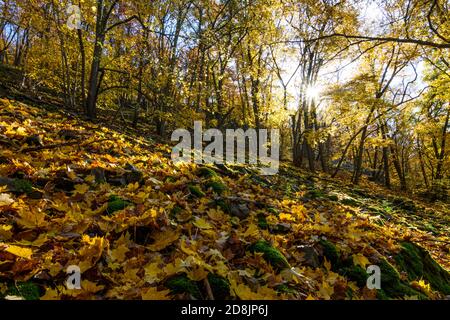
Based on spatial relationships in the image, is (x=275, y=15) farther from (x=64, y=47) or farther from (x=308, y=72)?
(x=64, y=47)

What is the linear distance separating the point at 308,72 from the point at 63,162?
16.4 metres

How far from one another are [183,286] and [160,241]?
2.22ft

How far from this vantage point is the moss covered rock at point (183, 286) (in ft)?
6.61

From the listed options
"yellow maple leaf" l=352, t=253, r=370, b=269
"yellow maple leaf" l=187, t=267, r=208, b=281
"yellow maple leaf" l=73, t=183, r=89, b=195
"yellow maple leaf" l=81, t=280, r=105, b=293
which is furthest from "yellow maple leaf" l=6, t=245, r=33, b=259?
"yellow maple leaf" l=352, t=253, r=370, b=269

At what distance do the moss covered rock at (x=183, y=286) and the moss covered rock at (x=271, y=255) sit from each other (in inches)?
33.0

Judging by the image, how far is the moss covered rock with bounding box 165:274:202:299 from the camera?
79.3 inches

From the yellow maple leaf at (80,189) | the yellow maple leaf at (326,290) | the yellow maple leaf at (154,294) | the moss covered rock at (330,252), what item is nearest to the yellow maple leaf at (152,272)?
the yellow maple leaf at (154,294)

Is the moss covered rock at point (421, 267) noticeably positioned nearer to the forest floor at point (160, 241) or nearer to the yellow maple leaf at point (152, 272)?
the forest floor at point (160, 241)

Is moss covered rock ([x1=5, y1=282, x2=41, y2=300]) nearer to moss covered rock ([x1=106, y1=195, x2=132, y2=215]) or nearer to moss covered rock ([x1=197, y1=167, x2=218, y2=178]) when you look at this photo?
moss covered rock ([x1=106, y1=195, x2=132, y2=215])

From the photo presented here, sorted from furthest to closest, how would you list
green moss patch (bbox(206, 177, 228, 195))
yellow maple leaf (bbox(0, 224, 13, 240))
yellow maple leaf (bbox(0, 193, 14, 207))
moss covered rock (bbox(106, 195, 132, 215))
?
green moss patch (bbox(206, 177, 228, 195)) → moss covered rock (bbox(106, 195, 132, 215)) → yellow maple leaf (bbox(0, 193, 14, 207)) → yellow maple leaf (bbox(0, 224, 13, 240))

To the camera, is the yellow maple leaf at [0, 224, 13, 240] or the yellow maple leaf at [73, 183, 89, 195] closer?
the yellow maple leaf at [0, 224, 13, 240]

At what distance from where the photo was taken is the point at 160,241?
263 cm

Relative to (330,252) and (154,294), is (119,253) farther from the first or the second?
(330,252)

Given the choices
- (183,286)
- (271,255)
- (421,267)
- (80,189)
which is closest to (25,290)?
(183,286)
